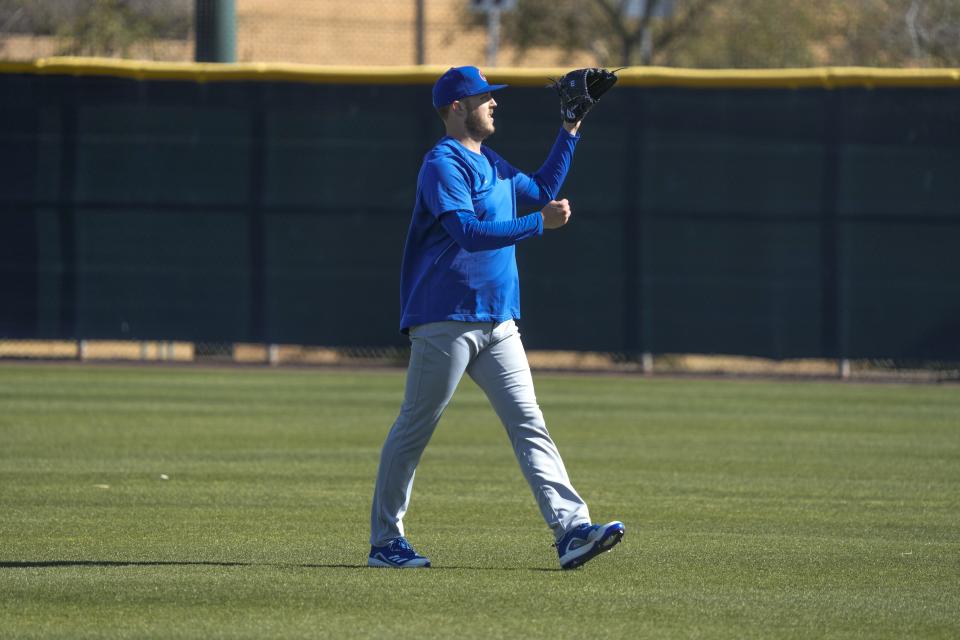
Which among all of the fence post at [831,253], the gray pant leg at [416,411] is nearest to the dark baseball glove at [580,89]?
the gray pant leg at [416,411]

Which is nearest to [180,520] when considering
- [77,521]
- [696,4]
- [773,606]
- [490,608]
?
[77,521]

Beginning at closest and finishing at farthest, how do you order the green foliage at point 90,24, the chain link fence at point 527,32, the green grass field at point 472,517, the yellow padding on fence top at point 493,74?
the green grass field at point 472,517, the yellow padding on fence top at point 493,74, the chain link fence at point 527,32, the green foliage at point 90,24

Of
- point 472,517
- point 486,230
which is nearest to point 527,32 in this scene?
point 472,517

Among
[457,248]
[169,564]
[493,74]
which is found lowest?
[169,564]

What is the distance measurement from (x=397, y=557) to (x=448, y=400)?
26.5 inches

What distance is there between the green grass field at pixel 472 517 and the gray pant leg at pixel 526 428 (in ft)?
0.90

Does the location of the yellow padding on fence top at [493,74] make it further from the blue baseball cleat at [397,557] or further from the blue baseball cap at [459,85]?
the blue baseball cleat at [397,557]

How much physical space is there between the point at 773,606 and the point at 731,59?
23828 mm

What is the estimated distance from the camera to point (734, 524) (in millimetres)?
8234

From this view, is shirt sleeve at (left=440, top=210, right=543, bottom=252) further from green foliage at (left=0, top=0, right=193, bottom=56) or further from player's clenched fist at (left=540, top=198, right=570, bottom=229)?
green foliage at (left=0, top=0, right=193, bottom=56)

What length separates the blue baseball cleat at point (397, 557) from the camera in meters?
6.84

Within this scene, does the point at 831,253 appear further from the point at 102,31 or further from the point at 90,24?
the point at 90,24

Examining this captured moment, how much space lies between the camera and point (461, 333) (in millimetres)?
6805

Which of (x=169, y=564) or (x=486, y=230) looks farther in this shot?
(x=169, y=564)
